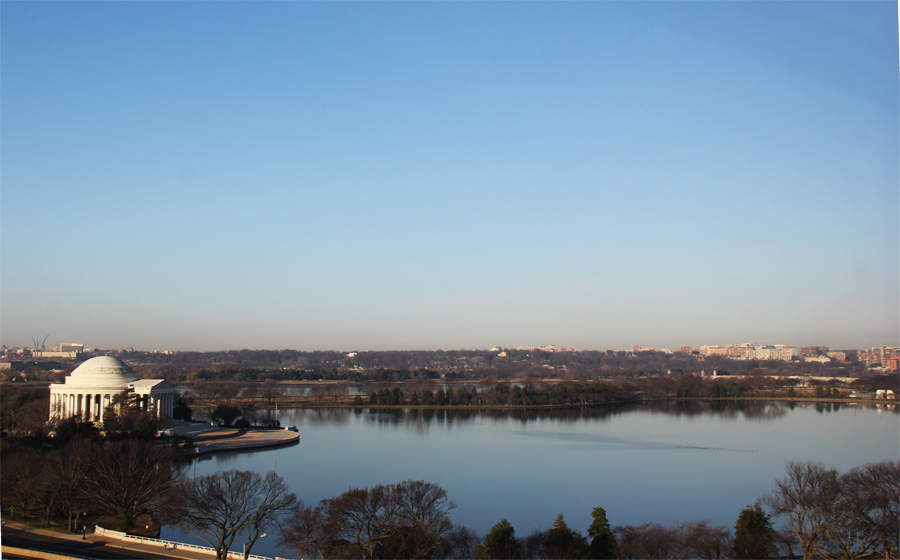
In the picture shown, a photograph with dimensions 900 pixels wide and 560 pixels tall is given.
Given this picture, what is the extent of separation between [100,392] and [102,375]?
2.72 feet

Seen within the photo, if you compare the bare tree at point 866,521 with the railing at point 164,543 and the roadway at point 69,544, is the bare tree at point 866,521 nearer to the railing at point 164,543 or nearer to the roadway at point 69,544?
the railing at point 164,543

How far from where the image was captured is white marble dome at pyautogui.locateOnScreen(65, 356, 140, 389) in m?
27.0

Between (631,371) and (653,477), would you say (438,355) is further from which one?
(653,477)

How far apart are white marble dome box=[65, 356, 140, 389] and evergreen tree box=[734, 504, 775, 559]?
2261 centimetres

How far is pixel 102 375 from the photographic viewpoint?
27.3 m

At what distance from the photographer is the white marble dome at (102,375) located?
88.5 ft

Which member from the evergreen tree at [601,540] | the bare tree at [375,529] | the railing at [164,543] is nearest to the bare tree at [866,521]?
the evergreen tree at [601,540]

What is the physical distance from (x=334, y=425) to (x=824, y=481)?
21408mm

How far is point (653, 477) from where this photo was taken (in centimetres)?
1794

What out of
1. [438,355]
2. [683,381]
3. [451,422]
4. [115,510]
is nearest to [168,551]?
[115,510]

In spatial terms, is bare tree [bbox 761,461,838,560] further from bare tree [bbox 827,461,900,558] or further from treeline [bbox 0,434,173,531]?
treeline [bbox 0,434,173,531]

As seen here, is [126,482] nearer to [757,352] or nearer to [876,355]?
[876,355]

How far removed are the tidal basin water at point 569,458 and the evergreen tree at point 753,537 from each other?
2.68 m

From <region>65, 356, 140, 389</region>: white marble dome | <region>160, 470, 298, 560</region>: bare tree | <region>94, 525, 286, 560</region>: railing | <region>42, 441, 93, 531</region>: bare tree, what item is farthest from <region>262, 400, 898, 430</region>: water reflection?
<region>94, 525, 286, 560</region>: railing
